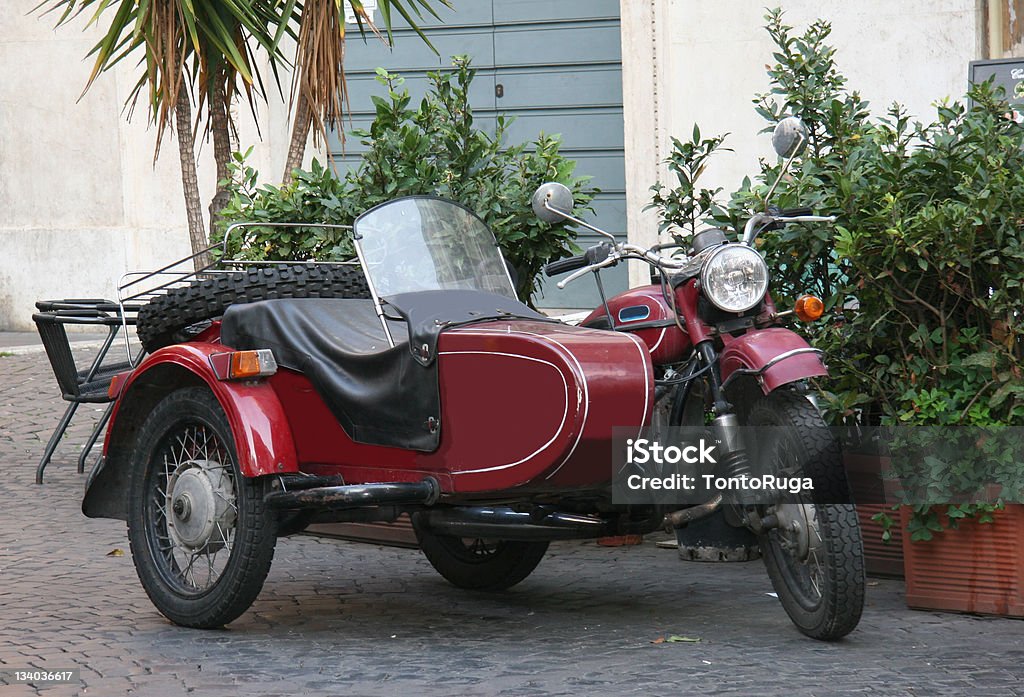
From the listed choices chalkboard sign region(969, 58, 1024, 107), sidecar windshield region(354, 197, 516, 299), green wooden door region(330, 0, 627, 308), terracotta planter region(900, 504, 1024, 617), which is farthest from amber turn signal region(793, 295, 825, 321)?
green wooden door region(330, 0, 627, 308)

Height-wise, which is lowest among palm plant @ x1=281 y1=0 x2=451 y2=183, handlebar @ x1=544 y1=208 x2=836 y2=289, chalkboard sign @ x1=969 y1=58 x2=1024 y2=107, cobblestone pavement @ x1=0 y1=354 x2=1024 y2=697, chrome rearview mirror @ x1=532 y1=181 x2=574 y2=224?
cobblestone pavement @ x1=0 y1=354 x2=1024 y2=697

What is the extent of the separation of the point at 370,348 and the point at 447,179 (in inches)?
83.5

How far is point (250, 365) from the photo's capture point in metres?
4.88

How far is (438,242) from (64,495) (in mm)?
3451

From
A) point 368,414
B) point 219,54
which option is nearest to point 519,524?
point 368,414

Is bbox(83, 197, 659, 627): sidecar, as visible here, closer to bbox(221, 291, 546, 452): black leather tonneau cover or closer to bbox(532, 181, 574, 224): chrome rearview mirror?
bbox(221, 291, 546, 452): black leather tonneau cover

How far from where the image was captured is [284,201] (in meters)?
7.20

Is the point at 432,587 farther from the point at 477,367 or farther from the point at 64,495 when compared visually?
the point at 64,495

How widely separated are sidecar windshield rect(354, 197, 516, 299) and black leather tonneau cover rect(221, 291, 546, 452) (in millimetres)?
128

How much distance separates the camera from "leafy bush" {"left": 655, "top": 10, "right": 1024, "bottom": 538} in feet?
16.2

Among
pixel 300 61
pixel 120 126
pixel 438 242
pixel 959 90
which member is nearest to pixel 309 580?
pixel 438 242

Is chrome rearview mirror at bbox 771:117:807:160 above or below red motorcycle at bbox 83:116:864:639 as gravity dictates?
above

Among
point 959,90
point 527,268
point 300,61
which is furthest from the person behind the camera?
point 959,90

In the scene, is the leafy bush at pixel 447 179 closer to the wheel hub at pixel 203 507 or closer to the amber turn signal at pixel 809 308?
the wheel hub at pixel 203 507
